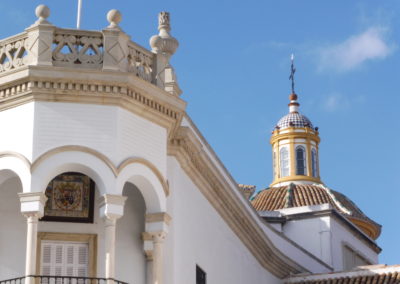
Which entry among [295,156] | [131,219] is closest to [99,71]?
[131,219]

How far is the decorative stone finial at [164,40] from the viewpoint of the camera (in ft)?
58.5

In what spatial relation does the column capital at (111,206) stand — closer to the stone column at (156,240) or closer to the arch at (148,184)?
the arch at (148,184)

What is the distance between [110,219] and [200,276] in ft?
13.4

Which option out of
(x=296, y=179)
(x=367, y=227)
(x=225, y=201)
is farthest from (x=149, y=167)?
(x=296, y=179)

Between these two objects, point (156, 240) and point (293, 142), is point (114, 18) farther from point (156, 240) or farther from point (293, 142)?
point (293, 142)

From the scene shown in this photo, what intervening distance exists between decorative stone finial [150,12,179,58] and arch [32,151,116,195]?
2805mm

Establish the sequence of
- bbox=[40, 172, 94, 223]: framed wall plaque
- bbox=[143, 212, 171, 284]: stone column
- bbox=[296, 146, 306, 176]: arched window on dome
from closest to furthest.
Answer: bbox=[143, 212, 171, 284]: stone column, bbox=[40, 172, 94, 223]: framed wall plaque, bbox=[296, 146, 306, 176]: arched window on dome

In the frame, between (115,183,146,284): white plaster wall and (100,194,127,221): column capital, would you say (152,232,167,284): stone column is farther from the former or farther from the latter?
(100,194,127,221): column capital

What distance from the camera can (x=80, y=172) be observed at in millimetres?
16312

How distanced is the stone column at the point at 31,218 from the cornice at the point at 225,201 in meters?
3.24

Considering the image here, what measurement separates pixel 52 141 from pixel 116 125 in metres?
1.08

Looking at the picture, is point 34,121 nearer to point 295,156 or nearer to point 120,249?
point 120,249

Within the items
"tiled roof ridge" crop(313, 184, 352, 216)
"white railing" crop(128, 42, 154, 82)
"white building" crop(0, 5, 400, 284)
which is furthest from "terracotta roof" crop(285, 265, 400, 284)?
"white railing" crop(128, 42, 154, 82)

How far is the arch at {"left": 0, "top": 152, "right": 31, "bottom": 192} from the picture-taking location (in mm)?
15719
